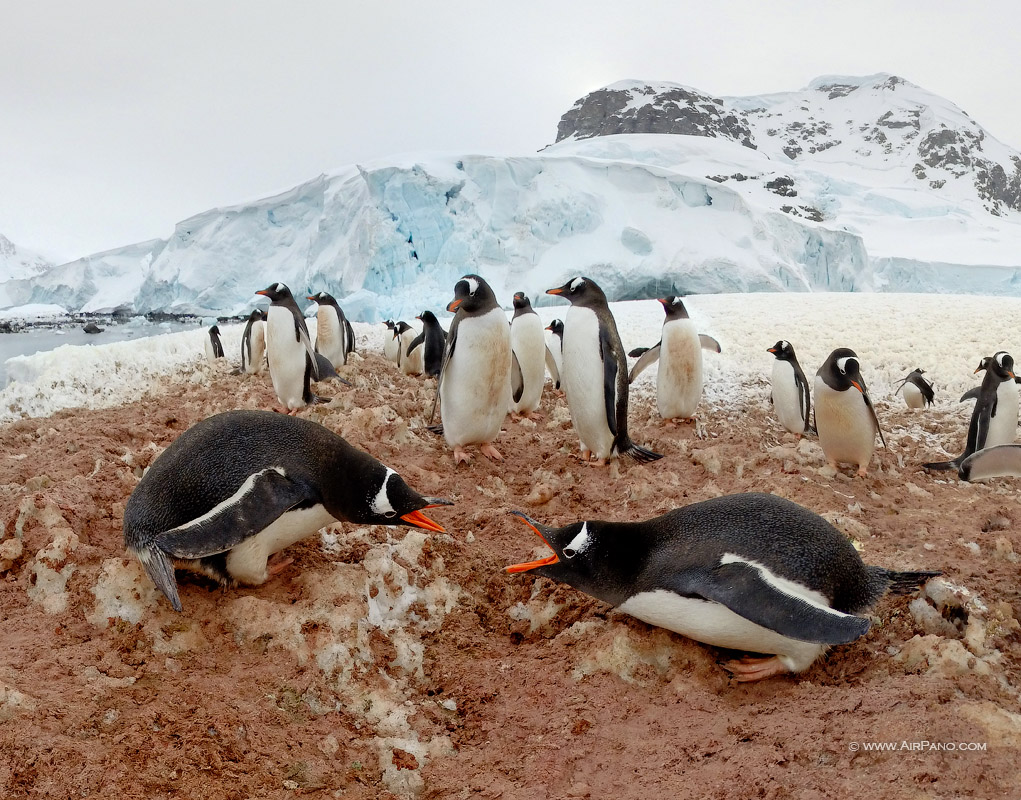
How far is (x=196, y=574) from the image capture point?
6.89 feet

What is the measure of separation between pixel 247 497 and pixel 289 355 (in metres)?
3.78

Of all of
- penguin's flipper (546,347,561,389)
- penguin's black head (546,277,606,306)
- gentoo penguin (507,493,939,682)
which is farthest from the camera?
penguin's flipper (546,347,561,389)

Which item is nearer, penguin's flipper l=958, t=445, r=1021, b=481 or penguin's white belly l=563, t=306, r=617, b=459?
penguin's flipper l=958, t=445, r=1021, b=481

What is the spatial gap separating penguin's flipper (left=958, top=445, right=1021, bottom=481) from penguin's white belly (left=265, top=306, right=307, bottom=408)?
4.73 meters

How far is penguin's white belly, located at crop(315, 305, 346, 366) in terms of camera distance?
8492mm

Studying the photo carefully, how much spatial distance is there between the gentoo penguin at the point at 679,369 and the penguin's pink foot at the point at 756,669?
12.5ft

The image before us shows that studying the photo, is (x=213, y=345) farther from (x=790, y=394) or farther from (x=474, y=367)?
(x=790, y=394)

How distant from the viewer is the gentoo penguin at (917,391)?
20.2ft

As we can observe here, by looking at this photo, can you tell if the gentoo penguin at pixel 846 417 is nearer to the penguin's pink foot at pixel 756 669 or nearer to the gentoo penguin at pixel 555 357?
the gentoo penguin at pixel 555 357

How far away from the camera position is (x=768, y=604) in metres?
1.75

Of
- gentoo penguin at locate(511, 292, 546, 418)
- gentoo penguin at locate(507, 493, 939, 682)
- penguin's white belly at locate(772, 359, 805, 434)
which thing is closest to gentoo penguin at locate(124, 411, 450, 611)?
gentoo penguin at locate(507, 493, 939, 682)

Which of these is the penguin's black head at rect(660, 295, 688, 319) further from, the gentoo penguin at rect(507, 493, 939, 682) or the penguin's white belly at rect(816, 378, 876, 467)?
the gentoo penguin at rect(507, 493, 939, 682)

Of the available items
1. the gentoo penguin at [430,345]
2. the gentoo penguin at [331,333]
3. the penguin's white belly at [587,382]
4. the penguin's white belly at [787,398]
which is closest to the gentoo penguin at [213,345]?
the gentoo penguin at [331,333]

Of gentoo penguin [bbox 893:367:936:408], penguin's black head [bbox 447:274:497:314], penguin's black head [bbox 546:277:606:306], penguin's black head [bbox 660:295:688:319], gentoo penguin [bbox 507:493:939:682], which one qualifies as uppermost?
penguin's black head [bbox 447:274:497:314]
